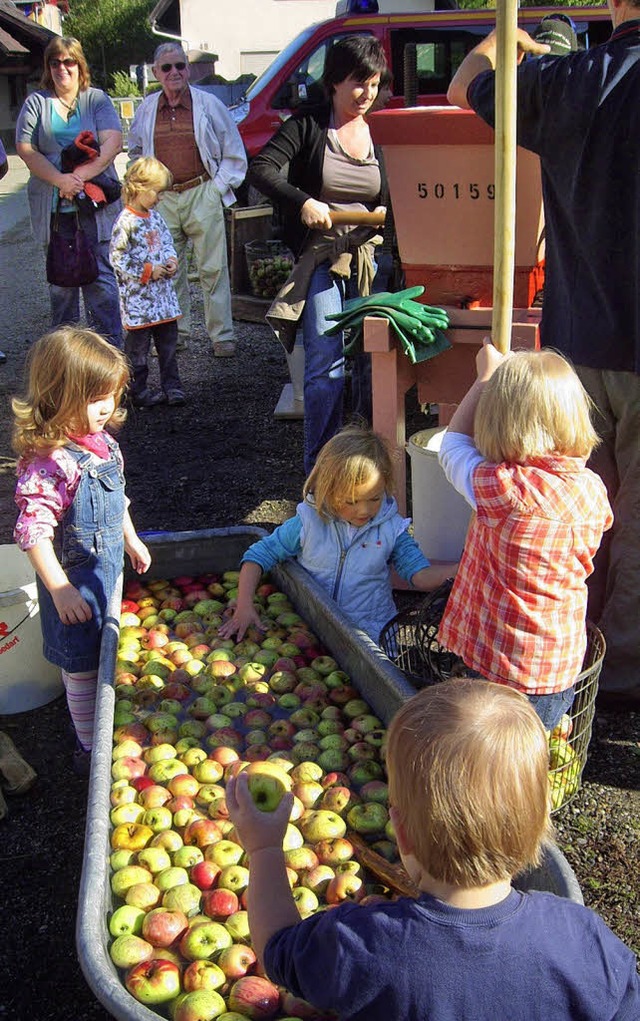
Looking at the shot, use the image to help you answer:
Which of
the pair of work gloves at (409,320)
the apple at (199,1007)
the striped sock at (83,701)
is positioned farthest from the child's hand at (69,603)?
the pair of work gloves at (409,320)

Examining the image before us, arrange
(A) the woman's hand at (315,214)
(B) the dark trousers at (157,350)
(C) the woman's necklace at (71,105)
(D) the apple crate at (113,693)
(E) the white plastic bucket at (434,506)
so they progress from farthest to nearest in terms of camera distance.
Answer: (B) the dark trousers at (157,350) < (C) the woman's necklace at (71,105) < (A) the woman's hand at (315,214) < (E) the white plastic bucket at (434,506) < (D) the apple crate at (113,693)

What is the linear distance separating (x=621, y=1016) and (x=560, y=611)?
3.75 feet

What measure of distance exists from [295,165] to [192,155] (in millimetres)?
3025

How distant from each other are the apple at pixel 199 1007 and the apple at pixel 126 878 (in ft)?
1.23

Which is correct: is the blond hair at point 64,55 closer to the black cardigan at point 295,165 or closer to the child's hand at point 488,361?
the black cardigan at point 295,165

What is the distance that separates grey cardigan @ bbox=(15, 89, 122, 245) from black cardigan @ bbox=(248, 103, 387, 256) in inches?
93.6

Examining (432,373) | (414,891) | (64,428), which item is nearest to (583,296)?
(432,373)

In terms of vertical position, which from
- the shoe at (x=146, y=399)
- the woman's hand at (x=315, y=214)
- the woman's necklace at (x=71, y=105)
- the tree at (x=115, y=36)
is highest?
the tree at (x=115, y=36)

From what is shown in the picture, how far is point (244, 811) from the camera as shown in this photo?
177 centimetres

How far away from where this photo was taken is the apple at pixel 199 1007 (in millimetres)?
1914

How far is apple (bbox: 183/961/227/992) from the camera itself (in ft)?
6.63

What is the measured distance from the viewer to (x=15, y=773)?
3.20m

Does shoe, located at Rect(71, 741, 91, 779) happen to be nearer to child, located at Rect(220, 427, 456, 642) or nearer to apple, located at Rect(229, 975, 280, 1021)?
child, located at Rect(220, 427, 456, 642)

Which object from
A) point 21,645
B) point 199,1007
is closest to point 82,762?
point 21,645
